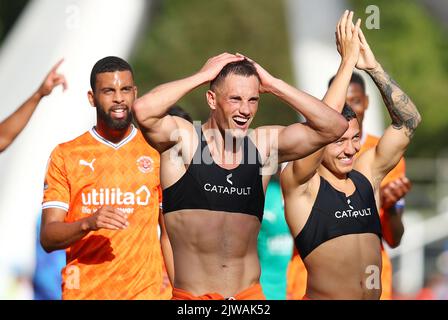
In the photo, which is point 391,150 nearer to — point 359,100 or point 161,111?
point 359,100

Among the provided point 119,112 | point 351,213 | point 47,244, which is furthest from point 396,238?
point 47,244

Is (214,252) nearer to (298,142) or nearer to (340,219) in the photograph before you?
(298,142)

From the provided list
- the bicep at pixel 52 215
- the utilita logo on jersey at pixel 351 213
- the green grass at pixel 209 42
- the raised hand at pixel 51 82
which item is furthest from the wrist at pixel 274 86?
the green grass at pixel 209 42

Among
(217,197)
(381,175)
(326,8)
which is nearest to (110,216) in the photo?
(217,197)

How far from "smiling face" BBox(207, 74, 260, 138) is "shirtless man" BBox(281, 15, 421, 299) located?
679mm

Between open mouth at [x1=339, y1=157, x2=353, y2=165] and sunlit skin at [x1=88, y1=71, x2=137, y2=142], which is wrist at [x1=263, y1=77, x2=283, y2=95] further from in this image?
sunlit skin at [x1=88, y1=71, x2=137, y2=142]

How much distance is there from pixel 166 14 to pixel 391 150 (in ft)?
82.5

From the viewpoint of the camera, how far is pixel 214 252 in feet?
29.3

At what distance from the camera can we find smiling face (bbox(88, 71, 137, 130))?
970 cm

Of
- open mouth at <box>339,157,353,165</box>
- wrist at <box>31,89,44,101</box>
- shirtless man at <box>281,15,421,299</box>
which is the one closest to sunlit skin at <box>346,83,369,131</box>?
shirtless man at <box>281,15,421,299</box>

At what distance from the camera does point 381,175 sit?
9922 mm

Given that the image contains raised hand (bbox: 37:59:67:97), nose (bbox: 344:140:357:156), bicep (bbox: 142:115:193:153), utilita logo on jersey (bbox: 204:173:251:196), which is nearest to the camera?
bicep (bbox: 142:115:193:153)

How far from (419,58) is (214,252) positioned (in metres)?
24.8

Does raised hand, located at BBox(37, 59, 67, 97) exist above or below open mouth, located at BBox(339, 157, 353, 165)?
above
